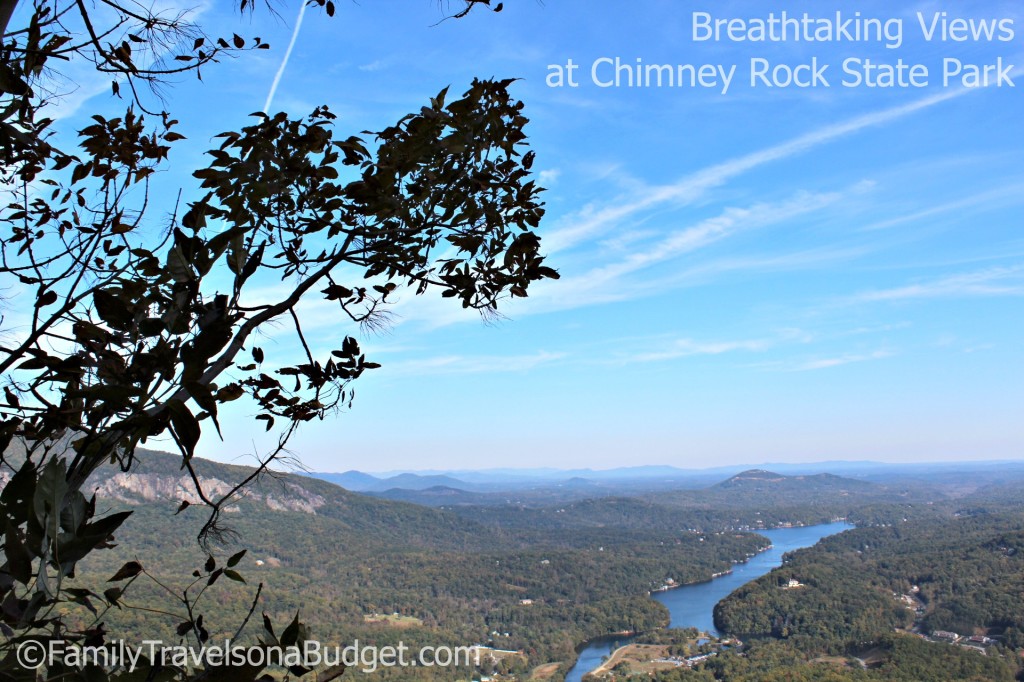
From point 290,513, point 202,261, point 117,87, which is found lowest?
point 290,513

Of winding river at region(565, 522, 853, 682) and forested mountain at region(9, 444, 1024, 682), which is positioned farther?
winding river at region(565, 522, 853, 682)

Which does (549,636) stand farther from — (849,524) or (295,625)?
(849,524)

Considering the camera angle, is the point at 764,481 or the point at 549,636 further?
the point at 764,481

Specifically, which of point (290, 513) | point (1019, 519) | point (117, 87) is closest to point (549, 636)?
point (290, 513)

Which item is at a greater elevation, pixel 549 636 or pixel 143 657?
pixel 143 657

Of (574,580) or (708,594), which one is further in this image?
(574,580)

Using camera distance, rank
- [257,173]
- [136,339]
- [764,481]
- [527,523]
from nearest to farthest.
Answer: [136,339]
[257,173]
[527,523]
[764,481]

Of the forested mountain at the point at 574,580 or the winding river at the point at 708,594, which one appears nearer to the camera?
the forested mountain at the point at 574,580

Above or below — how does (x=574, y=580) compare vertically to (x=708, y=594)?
above
